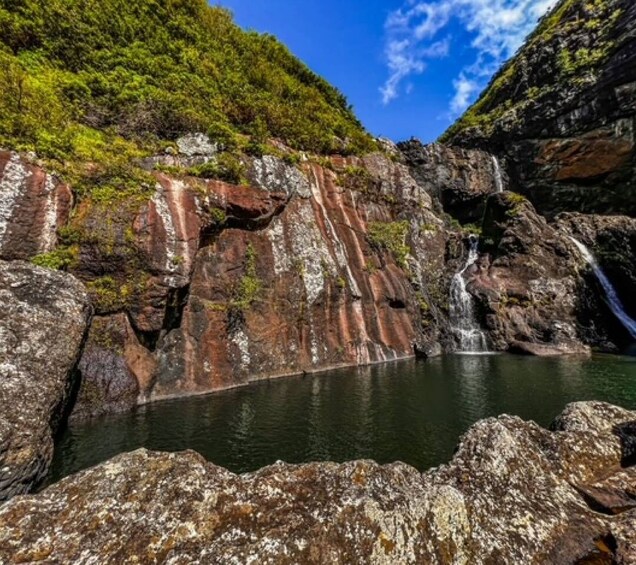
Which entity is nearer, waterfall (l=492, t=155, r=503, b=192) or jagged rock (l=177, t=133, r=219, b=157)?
jagged rock (l=177, t=133, r=219, b=157)

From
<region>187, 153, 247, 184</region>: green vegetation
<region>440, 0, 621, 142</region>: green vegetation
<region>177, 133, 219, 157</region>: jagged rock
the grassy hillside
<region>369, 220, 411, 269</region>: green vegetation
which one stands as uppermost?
<region>440, 0, 621, 142</region>: green vegetation

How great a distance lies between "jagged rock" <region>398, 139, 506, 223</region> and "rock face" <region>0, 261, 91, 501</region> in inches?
1719

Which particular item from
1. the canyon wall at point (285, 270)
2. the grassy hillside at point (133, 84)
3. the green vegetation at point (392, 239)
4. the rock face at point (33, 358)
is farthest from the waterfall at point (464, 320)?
the rock face at point (33, 358)

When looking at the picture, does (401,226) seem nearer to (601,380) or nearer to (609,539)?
(601,380)

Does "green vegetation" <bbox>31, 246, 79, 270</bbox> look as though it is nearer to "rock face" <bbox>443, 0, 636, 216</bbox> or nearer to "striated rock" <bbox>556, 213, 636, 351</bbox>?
"striated rock" <bbox>556, 213, 636, 351</bbox>

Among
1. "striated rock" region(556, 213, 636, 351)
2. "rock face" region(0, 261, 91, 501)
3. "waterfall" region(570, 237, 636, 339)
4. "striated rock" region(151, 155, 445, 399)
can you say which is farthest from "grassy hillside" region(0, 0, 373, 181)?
"striated rock" region(556, 213, 636, 351)

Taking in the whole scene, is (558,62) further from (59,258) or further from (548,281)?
(59,258)

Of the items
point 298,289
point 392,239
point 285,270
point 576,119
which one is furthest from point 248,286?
point 576,119

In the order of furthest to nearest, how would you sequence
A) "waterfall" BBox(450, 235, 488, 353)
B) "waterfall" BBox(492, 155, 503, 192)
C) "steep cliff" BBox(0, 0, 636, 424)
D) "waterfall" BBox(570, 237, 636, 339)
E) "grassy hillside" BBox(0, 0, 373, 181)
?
"waterfall" BBox(492, 155, 503, 192) < "waterfall" BBox(450, 235, 488, 353) < "waterfall" BBox(570, 237, 636, 339) < "grassy hillside" BBox(0, 0, 373, 181) < "steep cliff" BBox(0, 0, 636, 424)

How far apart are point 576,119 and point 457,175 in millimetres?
13212

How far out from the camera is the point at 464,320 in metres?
31.3

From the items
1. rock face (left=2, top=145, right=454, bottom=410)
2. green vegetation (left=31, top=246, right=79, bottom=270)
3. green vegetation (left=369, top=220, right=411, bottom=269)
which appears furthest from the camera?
green vegetation (left=369, top=220, right=411, bottom=269)

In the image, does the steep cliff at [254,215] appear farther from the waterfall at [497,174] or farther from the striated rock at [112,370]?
the waterfall at [497,174]

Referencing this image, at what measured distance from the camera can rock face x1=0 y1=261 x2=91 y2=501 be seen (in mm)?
7211
